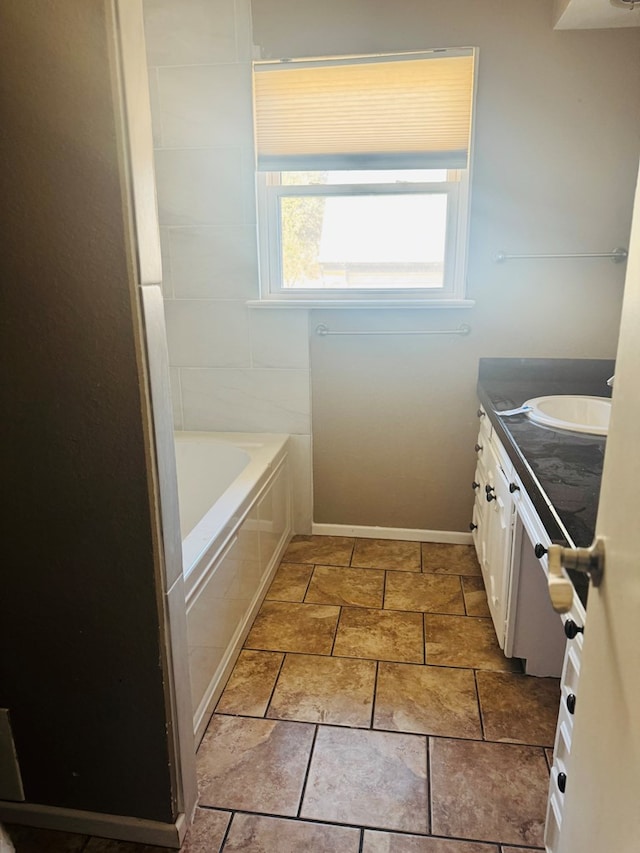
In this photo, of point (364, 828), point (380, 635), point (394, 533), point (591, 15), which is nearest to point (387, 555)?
point (394, 533)

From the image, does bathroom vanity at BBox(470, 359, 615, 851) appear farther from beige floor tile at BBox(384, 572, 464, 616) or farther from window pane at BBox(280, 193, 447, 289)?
window pane at BBox(280, 193, 447, 289)

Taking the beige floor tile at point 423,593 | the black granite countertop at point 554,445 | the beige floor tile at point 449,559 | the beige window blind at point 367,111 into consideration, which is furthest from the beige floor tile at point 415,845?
the beige window blind at point 367,111

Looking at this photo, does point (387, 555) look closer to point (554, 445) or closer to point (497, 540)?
point (497, 540)

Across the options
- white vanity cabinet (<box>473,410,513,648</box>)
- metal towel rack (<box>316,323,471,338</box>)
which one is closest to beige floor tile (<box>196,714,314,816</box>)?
white vanity cabinet (<box>473,410,513,648</box>)

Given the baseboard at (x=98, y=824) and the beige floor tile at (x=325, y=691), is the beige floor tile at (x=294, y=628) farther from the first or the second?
the baseboard at (x=98, y=824)

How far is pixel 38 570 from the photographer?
132 centimetres

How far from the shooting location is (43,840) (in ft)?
4.94

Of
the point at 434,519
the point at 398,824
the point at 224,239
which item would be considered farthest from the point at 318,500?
the point at 398,824

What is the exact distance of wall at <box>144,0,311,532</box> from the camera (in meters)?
2.62

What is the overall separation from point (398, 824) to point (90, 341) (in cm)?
139

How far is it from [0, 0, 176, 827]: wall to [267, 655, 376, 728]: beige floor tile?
1.90 feet

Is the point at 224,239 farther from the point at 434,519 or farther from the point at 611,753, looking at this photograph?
the point at 611,753

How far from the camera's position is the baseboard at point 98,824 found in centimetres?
148

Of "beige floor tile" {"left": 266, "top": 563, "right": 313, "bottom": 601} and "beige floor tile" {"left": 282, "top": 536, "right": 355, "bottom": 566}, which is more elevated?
"beige floor tile" {"left": 282, "top": 536, "right": 355, "bottom": 566}
